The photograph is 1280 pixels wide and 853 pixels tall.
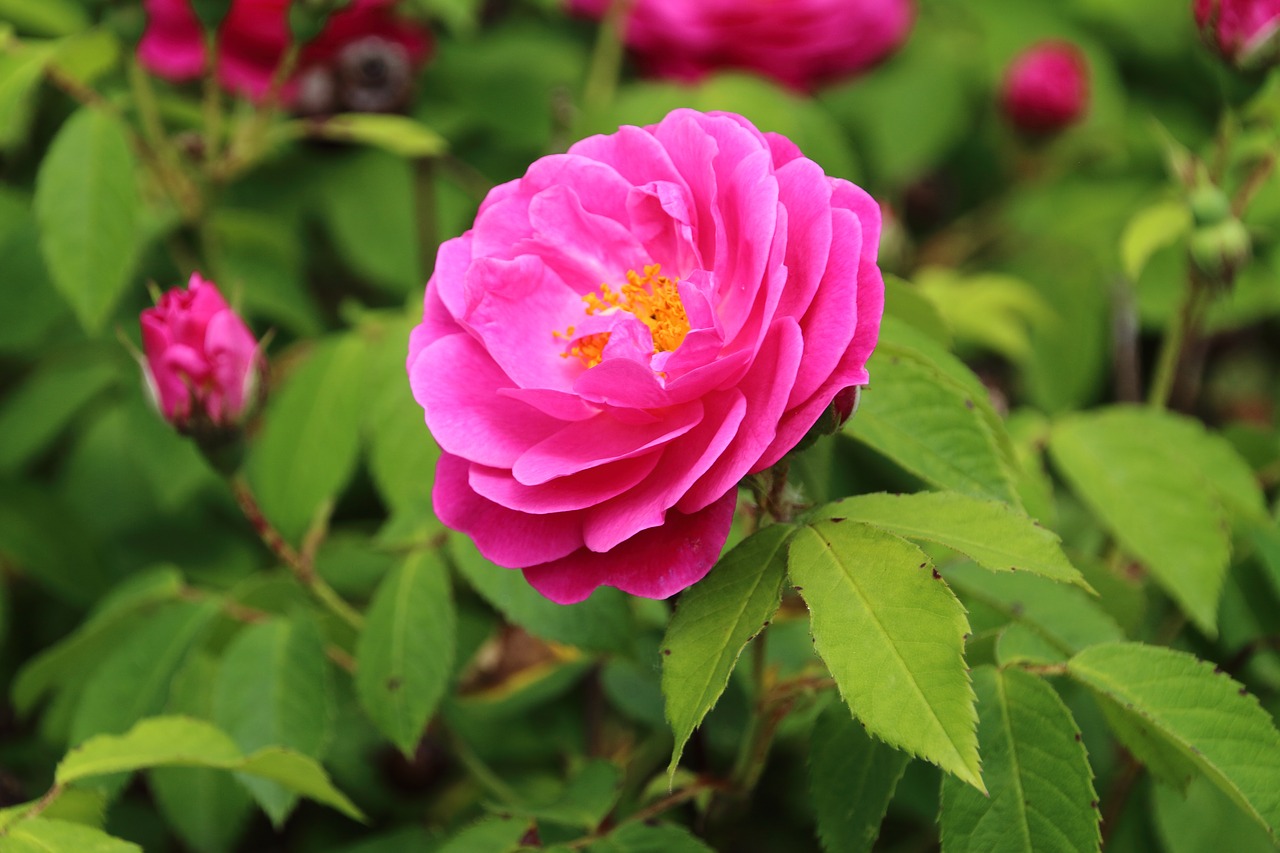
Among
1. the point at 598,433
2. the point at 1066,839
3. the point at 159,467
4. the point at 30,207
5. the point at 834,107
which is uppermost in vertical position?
the point at 598,433

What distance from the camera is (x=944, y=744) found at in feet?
2.00

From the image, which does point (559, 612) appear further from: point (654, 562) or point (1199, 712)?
point (1199, 712)

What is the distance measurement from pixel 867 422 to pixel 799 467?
0.06 m

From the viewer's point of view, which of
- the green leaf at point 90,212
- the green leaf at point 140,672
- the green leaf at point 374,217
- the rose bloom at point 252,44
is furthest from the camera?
the green leaf at point 374,217

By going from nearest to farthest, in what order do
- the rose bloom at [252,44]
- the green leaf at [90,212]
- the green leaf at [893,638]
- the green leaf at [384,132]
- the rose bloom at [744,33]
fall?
the green leaf at [893,638]
the green leaf at [90,212]
the green leaf at [384,132]
the rose bloom at [252,44]
the rose bloom at [744,33]

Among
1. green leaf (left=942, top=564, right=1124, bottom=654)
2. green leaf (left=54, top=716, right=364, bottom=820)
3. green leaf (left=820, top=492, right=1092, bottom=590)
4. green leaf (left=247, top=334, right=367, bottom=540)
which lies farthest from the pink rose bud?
green leaf (left=54, top=716, right=364, bottom=820)

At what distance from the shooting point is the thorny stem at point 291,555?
105 cm

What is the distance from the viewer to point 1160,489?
1.04 meters

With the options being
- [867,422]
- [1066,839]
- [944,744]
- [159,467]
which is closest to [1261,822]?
[1066,839]

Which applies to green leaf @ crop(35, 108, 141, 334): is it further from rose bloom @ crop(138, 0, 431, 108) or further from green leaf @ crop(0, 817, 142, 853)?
green leaf @ crop(0, 817, 142, 853)

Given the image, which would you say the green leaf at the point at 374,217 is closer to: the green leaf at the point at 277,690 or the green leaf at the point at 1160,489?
the green leaf at the point at 277,690

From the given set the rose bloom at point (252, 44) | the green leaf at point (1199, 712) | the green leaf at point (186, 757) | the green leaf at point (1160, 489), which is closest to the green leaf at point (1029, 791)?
the green leaf at point (1199, 712)

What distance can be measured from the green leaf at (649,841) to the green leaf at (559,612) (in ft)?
0.48

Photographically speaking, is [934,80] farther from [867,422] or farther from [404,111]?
[867,422]
